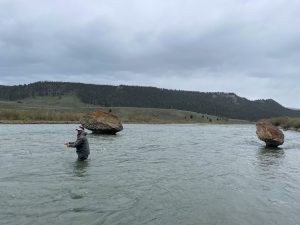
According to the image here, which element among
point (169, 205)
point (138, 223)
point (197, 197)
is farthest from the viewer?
point (197, 197)

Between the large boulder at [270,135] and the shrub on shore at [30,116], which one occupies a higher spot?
the shrub on shore at [30,116]

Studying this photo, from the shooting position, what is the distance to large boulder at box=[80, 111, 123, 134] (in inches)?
2224

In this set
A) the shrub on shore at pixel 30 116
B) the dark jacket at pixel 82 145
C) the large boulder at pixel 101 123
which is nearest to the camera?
the dark jacket at pixel 82 145

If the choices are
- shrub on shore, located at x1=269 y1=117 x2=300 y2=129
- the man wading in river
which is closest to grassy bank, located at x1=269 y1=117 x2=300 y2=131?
shrub on shore, located at x1=269 y1=117 x2=300 y2=129

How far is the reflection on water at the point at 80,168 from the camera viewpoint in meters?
21.7

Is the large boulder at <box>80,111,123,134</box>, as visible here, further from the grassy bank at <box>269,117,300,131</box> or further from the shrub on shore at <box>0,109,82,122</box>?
the grassy bank at <box>269,117,300,131</box>

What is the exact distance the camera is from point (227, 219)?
1395 cm

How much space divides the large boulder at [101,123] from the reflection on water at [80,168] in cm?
2999

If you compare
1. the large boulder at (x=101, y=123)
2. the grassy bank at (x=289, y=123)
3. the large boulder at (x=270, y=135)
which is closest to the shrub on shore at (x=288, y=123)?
the grassy bank at (x=289, y=123)

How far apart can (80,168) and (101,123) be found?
32.9m

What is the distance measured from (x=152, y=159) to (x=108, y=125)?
1091 inches

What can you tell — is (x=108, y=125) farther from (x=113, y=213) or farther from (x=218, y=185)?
(x=113, y=213)

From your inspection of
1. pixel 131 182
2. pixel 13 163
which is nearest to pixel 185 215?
pixel 131 182

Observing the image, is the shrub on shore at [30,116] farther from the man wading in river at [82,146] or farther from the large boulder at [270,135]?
the man wading in river at [82,146]
